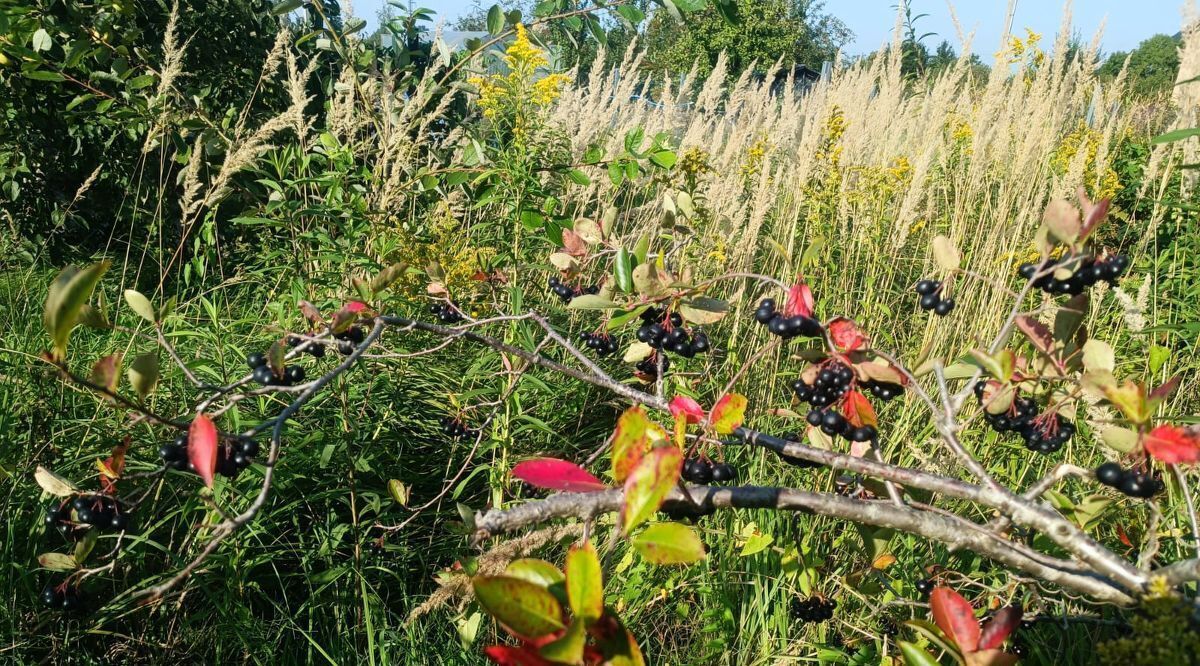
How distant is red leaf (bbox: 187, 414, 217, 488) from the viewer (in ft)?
2.64

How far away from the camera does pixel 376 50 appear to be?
3.29 meters

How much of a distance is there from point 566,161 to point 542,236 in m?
0.26

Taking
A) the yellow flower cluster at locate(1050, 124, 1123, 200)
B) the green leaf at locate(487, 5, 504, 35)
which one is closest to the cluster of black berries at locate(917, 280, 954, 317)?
the green leaf at locate(487, 5, 504, 35)

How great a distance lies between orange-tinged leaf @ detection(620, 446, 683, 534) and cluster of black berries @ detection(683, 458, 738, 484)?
0.41 meters

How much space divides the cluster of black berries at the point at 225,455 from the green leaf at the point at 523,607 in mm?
398

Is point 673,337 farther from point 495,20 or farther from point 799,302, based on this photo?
point 495,20

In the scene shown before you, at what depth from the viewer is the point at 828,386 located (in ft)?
3.24

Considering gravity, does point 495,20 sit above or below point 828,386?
above

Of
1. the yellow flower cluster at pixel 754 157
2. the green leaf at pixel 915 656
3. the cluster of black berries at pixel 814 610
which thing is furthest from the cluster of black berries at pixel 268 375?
the yellow flower cluster at pixel 754 157

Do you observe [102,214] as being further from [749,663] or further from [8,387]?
[749,663]

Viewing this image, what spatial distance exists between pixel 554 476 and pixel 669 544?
0.14 m

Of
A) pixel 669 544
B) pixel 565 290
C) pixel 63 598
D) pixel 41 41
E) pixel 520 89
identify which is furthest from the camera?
pixel 41 41

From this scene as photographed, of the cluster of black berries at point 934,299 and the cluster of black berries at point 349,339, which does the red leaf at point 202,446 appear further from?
the cluster of black berries at point 934,299

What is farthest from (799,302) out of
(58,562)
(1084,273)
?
(58,562)
